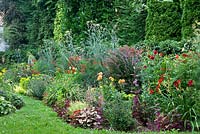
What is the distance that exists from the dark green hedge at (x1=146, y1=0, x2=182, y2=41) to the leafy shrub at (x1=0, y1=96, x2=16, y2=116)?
6577 millimetres

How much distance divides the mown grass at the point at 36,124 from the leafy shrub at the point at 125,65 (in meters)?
1.89

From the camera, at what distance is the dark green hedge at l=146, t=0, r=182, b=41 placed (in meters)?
13.7

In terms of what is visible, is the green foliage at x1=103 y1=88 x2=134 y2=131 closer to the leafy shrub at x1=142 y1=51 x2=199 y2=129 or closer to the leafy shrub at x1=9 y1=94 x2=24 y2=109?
the leafy shrub at x1=142 y1=51 x2=199 y2=129

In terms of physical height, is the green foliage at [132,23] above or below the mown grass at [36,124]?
above

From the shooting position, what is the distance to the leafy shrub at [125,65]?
9.13 m

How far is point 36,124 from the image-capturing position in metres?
6.91

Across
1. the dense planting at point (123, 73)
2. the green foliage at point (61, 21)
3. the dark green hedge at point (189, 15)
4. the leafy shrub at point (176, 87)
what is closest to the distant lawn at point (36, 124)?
the dense planting at point (123, 73)

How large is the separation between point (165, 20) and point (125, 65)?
5.15m

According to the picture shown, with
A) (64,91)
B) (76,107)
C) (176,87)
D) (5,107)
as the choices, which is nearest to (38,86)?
(64,91)

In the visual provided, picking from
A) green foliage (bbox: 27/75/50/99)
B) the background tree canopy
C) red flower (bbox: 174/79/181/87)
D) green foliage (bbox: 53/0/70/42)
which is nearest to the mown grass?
red flower (bbox: 174/79/181/87)

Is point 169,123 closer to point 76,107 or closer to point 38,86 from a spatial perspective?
point 76,107

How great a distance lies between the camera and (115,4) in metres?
18.9

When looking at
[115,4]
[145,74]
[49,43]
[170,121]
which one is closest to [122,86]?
[145,74]

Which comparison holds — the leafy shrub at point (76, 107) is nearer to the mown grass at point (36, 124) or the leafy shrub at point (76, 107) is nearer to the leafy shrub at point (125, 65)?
the mown grass at point (36, 124)
